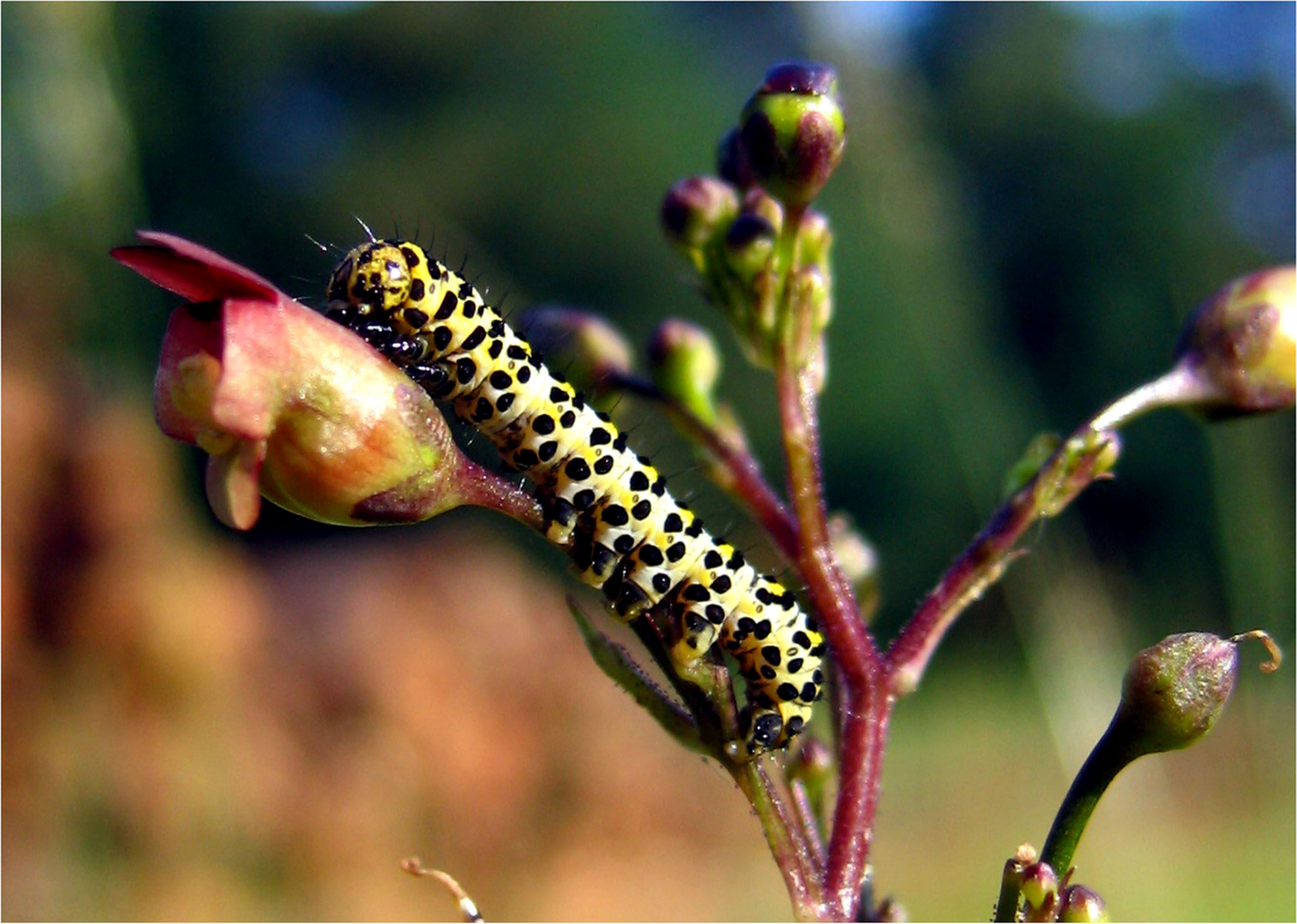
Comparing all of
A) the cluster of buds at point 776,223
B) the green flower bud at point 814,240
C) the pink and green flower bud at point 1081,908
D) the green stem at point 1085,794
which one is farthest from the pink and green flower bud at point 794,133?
the pink and green flower bud at point 1081,908

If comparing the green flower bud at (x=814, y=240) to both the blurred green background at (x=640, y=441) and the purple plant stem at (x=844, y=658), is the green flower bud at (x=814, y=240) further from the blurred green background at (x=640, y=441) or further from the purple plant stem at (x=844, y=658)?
the blurred green background at (x=640, y=441)

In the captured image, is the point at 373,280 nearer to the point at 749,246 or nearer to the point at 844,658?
the point at 749,246

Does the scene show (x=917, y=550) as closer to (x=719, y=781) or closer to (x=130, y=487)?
(x=719, y=781)

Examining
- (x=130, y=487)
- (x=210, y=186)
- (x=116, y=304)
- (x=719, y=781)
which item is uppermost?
(x=210, y=186)

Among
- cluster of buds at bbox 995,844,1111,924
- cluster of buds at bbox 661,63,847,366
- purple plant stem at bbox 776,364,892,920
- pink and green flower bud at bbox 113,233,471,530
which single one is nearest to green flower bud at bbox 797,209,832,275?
cluster of buds at bbox 661,63,847,366

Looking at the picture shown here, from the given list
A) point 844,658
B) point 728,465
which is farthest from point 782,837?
point 728,465

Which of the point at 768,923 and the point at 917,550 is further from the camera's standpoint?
the point at 917,550

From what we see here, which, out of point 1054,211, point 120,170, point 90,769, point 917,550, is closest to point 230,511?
point 120,170
